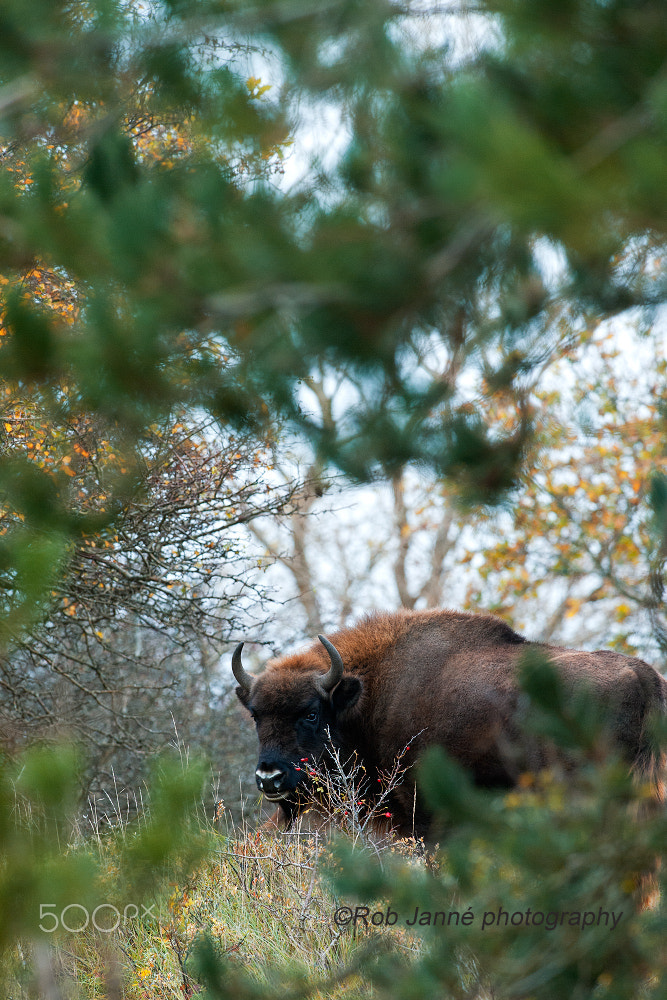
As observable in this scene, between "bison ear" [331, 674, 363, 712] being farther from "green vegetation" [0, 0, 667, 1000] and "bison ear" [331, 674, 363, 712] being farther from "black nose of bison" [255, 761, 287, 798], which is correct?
"green vegetation" [0, 0, 667, 1000]

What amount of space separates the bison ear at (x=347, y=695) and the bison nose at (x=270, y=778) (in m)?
0.81

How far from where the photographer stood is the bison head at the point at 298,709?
702 centimetres

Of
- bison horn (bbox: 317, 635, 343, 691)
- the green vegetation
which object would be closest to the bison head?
bison horn (bbox: 317, 635, 343, 691)

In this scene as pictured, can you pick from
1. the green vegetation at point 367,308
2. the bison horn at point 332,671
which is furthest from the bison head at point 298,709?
the green vegetation at point 367,308

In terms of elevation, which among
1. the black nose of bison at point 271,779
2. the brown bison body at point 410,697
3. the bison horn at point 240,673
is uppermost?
the bison horn at point 240,673

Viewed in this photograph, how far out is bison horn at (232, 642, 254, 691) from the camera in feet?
25.0

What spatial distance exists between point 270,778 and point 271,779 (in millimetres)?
11

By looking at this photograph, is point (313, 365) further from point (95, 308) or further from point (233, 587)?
point (233, 587)

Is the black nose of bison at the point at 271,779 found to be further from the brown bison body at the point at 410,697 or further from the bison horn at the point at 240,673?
the bison horn at the point at 240,673

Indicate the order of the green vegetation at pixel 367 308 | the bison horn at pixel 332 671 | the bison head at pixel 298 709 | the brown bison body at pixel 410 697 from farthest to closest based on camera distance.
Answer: the bison horn at pixel 332 671 → the bison head at pixel 298 709 → the brown bison body at pixel 410 697 → the green vegetation at pixel 367 308

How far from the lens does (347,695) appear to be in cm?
741

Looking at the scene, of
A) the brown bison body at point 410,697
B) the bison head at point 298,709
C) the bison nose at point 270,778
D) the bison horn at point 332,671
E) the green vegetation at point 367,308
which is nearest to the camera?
the green vegetation at point 367,308

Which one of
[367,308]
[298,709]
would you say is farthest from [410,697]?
[367,308]

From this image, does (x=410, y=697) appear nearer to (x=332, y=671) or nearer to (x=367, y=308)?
(x=332, y=671)
